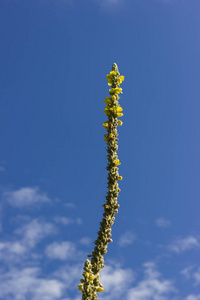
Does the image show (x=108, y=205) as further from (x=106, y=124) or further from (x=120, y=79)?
(x=120, y=79)

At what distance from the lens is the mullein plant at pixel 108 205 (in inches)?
254

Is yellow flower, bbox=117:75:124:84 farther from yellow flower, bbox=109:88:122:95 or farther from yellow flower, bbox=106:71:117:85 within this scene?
yellow flower, bbox=109:88:122:95

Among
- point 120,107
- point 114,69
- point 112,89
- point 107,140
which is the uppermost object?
point 114,69

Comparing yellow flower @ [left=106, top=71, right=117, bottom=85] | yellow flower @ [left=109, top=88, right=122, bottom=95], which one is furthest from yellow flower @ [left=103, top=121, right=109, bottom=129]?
yellow flower @ [left=106, top=71, right=117, bottom=85]

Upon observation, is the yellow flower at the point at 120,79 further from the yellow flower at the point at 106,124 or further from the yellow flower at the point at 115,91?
the yellow flower at the point at 106,124

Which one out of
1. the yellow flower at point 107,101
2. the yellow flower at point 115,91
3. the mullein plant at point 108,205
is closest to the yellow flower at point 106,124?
the mullein plant at point 108,205

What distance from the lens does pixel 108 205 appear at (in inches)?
281

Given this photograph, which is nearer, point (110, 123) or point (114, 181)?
point (114, 181)

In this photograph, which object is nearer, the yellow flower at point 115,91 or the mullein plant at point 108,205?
the mullein plant at point 108,205

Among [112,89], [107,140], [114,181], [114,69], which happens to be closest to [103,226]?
[114,181]

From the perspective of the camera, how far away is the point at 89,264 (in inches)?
258

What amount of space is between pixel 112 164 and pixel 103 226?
1.39 m

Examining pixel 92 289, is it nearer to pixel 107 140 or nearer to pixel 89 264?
pixel 89 264

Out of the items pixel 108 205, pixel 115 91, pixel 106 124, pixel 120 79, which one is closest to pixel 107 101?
pixel 115 91
